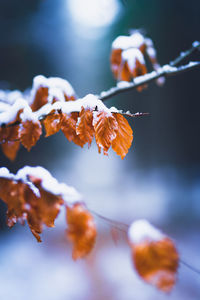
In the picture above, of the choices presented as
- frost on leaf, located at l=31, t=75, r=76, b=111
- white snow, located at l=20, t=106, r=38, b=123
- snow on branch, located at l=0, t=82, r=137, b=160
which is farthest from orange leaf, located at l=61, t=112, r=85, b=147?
frost on leaf, located at l=31, t=75, r=76, b=111

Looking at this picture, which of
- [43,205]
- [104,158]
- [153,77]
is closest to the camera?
[43,205]

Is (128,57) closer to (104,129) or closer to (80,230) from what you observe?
(104,129)

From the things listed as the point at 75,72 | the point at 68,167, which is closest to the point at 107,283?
the point at 68,167

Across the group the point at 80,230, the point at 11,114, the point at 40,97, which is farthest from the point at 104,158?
the point at 80,230

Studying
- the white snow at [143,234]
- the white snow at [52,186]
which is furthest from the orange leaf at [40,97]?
the white snow at [143,234]

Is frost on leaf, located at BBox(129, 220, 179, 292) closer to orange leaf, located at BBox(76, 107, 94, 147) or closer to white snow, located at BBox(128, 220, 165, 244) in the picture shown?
white snow, located at BBox(128, 220, 165, 244)
